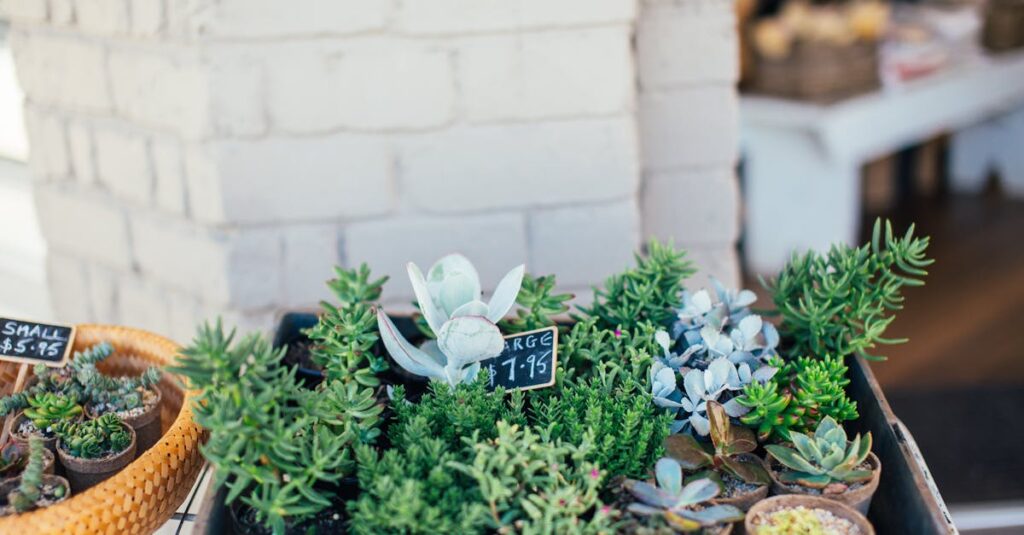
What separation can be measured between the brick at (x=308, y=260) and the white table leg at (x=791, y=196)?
2.13 m

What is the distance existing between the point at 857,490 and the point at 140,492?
56cm

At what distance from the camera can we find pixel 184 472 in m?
0.90

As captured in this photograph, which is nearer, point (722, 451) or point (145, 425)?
point (722, 451)

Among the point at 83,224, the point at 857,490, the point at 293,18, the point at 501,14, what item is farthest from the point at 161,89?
the point at 857,490

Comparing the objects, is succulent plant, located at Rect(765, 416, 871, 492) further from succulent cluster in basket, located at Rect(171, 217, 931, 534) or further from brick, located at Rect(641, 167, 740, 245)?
brick, located at Rect(641, 167, 740, 245)

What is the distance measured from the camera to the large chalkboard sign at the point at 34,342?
96 centimetres

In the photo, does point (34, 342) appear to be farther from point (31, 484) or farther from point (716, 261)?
point (716, 261)

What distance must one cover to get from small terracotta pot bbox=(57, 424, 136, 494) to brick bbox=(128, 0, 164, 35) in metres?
0.53

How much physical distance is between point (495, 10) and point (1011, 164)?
3193 millimetres

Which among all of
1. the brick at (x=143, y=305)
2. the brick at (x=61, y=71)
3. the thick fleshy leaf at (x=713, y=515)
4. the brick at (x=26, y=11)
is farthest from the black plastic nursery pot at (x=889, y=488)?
the brick at (x=26, y=11)

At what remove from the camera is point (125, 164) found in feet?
4.30

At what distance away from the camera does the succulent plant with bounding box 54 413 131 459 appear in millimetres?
861

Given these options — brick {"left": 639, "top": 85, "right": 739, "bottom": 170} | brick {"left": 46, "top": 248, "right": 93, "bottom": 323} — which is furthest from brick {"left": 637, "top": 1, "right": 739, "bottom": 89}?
brick {"left": 46, "top": 248, "right": 93, "bottom": 323}

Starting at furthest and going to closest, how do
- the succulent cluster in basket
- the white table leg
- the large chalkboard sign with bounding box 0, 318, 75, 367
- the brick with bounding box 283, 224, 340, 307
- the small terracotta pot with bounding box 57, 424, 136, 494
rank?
the white table leg → the brick with bounding box 283, 224, 340, 307 → the large chalkboard sign with bounding box 0, 318, 75, 367 → the small terracotta pot with bounding box 57, 424, 136, 494 → the succulent cluster in basket
